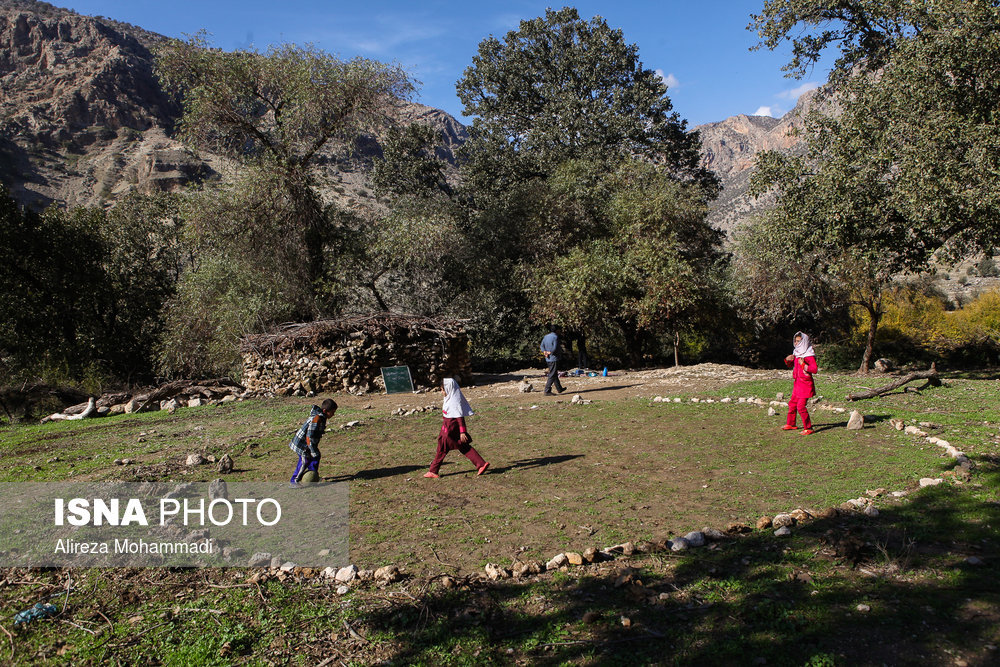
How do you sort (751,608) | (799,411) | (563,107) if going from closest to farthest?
(751,608) → (799,411) → (563,107)

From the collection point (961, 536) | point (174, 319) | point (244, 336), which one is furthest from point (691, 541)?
point (174, 319)

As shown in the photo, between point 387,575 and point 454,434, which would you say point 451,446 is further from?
point 387,575

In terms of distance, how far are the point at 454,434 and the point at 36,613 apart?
4.87 meters

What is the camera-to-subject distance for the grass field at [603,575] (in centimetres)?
394

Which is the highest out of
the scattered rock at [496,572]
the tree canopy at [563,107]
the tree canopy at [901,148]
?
the tree canopy at [563,107]

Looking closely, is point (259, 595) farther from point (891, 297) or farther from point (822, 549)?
point (891, 297)

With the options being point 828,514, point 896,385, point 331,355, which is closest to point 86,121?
point 331,355

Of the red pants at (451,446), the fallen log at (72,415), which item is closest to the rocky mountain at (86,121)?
the fallen log at (72,415)

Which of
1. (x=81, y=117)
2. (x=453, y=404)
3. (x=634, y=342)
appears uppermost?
(x=81, y=117)

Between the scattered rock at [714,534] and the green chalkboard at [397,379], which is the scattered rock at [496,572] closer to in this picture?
the scattered rock at [714,534]

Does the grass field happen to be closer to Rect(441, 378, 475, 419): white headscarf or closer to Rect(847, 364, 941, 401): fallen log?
Rect(441, 378, 475, 419): white headscarf

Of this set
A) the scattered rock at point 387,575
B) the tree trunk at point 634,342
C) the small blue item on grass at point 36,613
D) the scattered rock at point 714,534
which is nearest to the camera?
the small blue item on grass at point 36,613

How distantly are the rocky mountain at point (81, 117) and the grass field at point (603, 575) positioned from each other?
166ft

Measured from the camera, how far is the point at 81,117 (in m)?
71.4
